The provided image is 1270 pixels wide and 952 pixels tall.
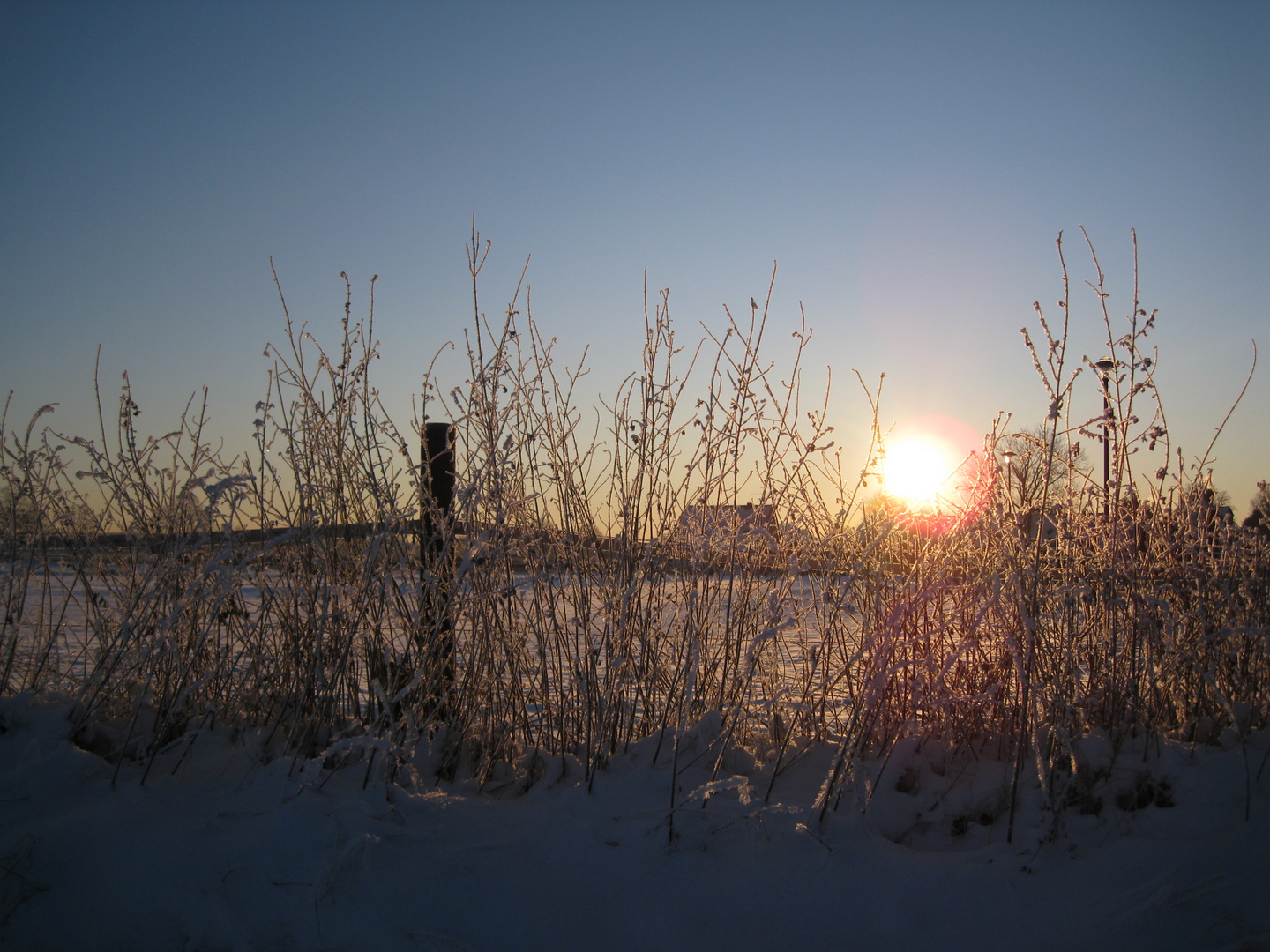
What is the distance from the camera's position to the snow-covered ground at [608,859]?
1.48 metres

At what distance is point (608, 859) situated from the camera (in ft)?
5.69

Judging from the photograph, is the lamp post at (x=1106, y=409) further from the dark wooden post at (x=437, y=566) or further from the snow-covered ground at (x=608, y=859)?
the dark wooden post at (x=437, y=566)

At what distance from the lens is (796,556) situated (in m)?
2.39

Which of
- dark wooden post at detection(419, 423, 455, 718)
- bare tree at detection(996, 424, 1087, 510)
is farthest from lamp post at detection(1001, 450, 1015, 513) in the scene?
dark wooden post at detection(419, 423, 455, 718)

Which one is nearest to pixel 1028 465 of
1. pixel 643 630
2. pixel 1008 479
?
pixel 1008 479

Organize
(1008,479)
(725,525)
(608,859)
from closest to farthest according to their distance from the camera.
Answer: (608,859), (1008,479), (725,525)

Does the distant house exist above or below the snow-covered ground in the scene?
above

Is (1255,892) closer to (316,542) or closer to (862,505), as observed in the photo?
(862,505)

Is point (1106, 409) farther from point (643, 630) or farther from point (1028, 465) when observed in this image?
point (643, 630)

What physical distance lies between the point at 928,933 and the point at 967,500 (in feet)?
4.40

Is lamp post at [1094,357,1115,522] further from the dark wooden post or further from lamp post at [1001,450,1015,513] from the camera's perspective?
the dark wooden post

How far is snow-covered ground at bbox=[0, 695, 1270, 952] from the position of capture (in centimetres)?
148

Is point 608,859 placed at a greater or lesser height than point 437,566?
lesser

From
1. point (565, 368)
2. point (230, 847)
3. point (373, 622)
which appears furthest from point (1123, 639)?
point (230, 847)
